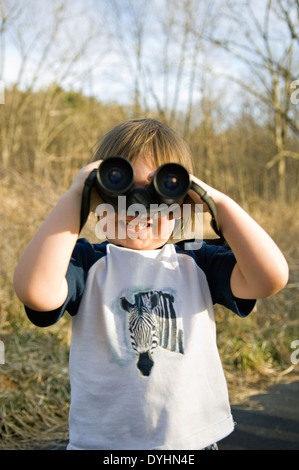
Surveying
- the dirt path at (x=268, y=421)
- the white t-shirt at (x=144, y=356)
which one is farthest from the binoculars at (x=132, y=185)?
the dirt path at (x=268, y=421)

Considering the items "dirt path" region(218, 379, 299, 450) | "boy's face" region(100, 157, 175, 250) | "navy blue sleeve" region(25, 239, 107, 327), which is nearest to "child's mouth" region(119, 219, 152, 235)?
"boy's face" region(100, 157, 175, 250)

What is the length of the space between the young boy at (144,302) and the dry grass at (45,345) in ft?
5.62

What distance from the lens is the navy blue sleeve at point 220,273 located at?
4.73ft

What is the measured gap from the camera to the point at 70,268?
4.56 feet

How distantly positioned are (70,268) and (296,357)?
3.38 metres

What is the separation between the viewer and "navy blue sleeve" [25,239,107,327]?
4.48 feet

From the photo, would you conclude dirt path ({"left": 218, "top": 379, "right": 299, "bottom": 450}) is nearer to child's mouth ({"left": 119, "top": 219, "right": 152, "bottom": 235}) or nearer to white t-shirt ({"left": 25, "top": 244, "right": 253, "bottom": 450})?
white t-shirt ({"left": 25, "top": 244, "right": 253, "bottom": 450})

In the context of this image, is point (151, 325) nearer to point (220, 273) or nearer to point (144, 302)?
point (144, 302)

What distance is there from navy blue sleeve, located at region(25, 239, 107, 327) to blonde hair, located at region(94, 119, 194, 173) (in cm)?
26

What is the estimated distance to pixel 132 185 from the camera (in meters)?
1.22

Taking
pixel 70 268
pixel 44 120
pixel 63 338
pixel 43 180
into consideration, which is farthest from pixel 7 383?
pixel 44 120

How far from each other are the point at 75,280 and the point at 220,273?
0.39 m

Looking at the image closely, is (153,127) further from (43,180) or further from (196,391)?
(43,180)

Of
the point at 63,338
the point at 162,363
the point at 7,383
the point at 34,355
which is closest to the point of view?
the point at 162,363
